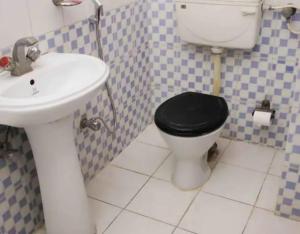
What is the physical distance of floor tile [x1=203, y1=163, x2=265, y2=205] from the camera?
1855mm

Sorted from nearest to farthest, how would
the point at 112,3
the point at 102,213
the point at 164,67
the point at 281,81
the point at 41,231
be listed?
the point at 41,231 → the point at 102,213 → the point at 112,3 → the point at 281,81 → the point at 164,67

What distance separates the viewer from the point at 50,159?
54.6 inches

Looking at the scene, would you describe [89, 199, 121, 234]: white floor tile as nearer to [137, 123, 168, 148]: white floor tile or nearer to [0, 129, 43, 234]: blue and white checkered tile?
[0, 129, 43, 234]: blue and white checkered tile

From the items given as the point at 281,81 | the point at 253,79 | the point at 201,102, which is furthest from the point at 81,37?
the point at 281,81

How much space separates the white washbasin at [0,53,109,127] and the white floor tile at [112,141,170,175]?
0.80 metres

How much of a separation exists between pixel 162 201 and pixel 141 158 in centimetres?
40

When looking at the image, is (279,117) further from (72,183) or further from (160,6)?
(72,183)

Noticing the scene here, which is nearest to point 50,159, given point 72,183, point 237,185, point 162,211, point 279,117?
point 72,183

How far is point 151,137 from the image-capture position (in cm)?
238

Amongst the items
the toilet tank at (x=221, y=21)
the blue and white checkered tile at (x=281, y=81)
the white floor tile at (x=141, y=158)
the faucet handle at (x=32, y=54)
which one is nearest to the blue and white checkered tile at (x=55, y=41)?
the faucet handle at (x=32, y=54)

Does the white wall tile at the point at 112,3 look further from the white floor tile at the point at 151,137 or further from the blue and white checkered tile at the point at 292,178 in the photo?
the blue and white checkered tile at the point at 292,178

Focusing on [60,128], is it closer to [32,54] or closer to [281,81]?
[32,54]

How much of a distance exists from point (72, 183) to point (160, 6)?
3.96 ft

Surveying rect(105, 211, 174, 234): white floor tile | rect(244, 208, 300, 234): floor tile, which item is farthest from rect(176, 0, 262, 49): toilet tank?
rect(105, 211, 174, 234): white floor tile
